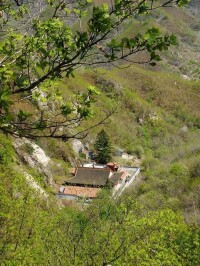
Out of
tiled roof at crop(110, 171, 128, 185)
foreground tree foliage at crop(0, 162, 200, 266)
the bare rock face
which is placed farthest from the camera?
tiled roof at crop(110, 171, 128, 185)

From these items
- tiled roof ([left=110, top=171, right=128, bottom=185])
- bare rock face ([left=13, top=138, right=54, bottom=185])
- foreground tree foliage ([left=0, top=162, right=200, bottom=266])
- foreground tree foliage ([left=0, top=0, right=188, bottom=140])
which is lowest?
tiled roof ([left=110, top=171, right=128, bottom=185])

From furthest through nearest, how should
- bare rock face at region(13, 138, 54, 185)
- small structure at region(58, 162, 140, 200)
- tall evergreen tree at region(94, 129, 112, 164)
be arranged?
tall evergreen tree at region(94, 129, 112, 164) → small structure at region(58, 162, 140, 200) → bare rock face at region(13, 138, 54, 185)

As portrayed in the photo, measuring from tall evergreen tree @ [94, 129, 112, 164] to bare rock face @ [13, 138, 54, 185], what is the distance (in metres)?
16.6

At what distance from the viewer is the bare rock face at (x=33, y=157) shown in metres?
44.6

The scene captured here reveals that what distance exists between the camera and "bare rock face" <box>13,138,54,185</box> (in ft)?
146

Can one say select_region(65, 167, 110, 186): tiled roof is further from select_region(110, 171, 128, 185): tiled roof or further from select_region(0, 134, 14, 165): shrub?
select_region(0, 134, 14, 165): shrub

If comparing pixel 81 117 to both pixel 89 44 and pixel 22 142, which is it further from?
pixel 22 142

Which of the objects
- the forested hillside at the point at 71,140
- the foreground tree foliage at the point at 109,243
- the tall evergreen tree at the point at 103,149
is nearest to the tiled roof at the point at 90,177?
the forested hillside at the point at 71,140

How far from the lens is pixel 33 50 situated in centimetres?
524

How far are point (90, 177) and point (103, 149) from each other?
1148cm

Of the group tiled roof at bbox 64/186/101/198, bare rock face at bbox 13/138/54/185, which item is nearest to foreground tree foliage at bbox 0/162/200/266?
tiled roof at bbox 64/186/101/198

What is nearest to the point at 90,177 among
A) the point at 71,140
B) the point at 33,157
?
the point at 33,157

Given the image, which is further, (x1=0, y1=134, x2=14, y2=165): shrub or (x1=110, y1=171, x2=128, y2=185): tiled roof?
(x1=110, y1=171, x2=128, y2=185): tiled roof

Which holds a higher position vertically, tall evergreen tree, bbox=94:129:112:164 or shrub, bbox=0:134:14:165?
shrub, bbox=0:134:14:165
